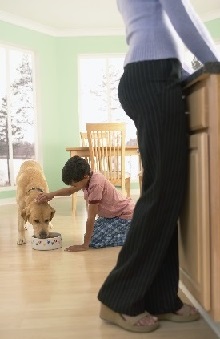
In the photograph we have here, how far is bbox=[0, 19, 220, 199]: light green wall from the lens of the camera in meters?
6.52

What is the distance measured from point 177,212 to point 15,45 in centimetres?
548

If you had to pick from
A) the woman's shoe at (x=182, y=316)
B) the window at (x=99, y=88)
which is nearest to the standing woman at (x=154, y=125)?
the woman's shoe at (x=182, y=316)

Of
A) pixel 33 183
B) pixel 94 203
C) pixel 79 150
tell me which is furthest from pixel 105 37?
pixel 94 203

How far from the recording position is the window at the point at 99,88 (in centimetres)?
681

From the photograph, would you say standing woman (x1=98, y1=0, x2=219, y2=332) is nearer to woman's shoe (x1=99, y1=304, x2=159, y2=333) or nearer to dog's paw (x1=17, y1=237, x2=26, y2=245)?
woman's shoe (x1=99, y1=304, x2=159, y2=333)

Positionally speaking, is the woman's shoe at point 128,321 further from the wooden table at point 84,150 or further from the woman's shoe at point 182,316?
the wooden table at point 84,150

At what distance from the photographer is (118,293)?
4.80 ft

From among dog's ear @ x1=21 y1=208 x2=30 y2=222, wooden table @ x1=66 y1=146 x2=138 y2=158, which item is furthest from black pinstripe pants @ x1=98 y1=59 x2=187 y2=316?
wooden table @ x1=66 y1=146 x2=138 y2=158

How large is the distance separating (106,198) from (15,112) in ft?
12.5

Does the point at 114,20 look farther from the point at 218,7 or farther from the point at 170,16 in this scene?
the point at 170,16

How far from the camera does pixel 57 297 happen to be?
6.10 feet

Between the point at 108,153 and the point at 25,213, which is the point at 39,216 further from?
the point at 108,153

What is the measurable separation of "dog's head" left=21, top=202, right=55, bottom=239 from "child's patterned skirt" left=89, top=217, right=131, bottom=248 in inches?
14.9

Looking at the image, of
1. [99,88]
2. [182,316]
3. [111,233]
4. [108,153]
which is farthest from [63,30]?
[182,316]
